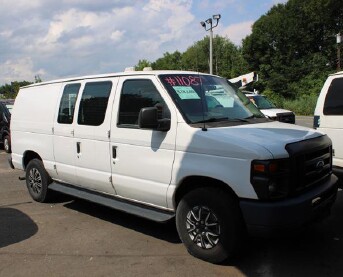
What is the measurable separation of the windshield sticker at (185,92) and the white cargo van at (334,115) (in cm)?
231

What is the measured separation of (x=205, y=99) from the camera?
5.28 metres

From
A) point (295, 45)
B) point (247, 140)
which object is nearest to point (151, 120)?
point (247, 140)

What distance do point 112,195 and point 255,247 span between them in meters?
2.02

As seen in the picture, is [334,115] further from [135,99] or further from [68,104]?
[68,104]

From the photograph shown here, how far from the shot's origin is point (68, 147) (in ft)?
21.1

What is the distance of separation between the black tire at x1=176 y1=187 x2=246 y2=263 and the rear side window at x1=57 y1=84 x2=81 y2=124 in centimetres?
251

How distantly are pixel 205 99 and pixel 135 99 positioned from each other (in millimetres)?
899

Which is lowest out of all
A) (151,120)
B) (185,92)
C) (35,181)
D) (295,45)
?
(35,181)

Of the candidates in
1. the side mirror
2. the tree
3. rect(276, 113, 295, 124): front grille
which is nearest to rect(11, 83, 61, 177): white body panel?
the side mirror

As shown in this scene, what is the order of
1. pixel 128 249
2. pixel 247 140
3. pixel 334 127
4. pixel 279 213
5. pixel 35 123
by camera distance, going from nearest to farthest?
pixel 279 213
pixel 247 140
pixel 128 249
pixel 334 127
pixel 35 123

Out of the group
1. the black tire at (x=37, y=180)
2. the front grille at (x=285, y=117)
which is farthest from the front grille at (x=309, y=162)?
the front grille at (x=285, y=117)

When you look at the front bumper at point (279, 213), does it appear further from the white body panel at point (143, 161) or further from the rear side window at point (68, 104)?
the rear side window at point (68, 104)

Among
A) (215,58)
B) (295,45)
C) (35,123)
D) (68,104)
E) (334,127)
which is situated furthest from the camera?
A: (215,58)

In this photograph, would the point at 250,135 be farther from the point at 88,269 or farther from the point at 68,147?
the point at 68,147
